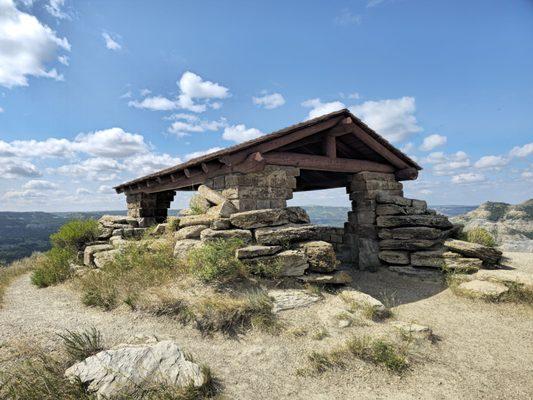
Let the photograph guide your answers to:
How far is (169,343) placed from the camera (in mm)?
3660

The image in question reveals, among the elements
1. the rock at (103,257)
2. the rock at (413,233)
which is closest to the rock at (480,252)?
the rock at (413,233)

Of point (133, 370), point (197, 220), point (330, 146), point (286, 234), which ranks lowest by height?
point (133, 370)

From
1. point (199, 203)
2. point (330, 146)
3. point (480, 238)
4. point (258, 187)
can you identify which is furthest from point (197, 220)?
point (480, 238)

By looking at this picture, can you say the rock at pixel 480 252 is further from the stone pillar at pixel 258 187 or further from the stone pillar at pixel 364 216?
the stone pillar at pixel 258 187

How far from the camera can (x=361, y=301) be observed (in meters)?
5.38

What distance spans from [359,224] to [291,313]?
5.10 meters

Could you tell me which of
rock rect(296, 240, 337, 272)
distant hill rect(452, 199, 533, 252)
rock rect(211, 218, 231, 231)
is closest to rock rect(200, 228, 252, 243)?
rock rect(211, 218, 231, 231)

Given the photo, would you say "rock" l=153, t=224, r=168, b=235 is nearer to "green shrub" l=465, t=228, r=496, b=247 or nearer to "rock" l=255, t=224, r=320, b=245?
"rock" l=255, t=224, r=320, b=245

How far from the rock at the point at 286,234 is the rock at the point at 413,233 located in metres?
2.83

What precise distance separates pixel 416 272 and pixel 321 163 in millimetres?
3790

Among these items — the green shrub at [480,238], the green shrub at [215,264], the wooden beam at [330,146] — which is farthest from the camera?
the wooden beam at [330,146]

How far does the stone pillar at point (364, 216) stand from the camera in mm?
8938

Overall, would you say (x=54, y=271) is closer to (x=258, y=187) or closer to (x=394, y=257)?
(x=258, y=187)

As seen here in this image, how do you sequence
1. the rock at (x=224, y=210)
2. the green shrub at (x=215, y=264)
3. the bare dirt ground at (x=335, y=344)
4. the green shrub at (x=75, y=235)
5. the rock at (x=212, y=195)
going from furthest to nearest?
the green shrub at (x=75, y=235) → the rock at (x=212, y=195) → the rock at (x=224, y=210) → the green shrub at (x=215, y=264) → the bare dirt ground at (x=335, y=344)
